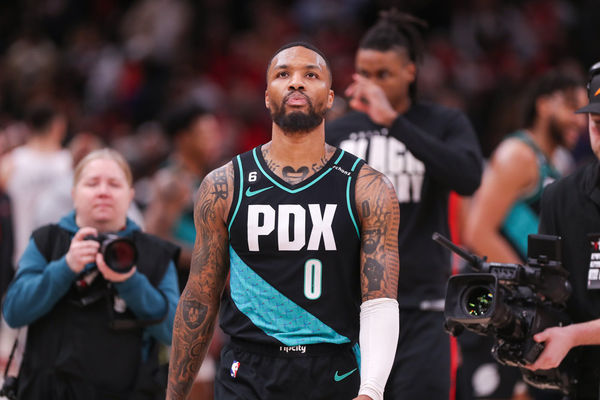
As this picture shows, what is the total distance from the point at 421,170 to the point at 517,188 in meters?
1.60

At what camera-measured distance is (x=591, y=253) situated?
432 cm

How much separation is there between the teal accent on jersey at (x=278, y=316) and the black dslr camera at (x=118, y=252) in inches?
41.4

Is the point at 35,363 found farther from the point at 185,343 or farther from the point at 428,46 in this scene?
the point at 428,46

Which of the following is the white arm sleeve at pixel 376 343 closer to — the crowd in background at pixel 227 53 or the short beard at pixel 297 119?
the short beard at pixel 297 119

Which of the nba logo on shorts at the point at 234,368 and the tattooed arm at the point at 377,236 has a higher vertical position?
the tattooed arm at the point at 377,236

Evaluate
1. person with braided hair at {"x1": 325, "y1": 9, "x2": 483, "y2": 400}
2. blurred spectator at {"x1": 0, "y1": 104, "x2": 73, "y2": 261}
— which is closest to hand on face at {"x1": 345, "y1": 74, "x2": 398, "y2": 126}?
person with braided hair at {"x1": 325, "y1": 9, "x2": 483, "y2": 400}

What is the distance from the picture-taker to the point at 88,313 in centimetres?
482

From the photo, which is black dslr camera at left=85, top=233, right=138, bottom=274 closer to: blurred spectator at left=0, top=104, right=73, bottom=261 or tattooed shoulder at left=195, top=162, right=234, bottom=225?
tattooed shoulder at left=195, top=162, right=234, bottom=225

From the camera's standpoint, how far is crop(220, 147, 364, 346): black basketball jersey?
3742mm

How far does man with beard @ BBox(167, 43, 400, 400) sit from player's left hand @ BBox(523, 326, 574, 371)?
0.70 metres

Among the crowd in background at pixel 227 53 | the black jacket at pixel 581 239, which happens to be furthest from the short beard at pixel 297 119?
the crowd in background at pixel 227 53

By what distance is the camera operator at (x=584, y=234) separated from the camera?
4.30 meters

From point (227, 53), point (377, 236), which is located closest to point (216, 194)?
point (377, 236)

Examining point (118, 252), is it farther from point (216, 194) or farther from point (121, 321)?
point (216, 194)
